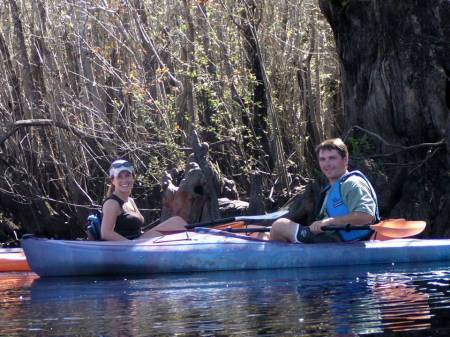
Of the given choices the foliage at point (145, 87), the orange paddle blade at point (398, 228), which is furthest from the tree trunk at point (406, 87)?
the foliage at point (145, 87)

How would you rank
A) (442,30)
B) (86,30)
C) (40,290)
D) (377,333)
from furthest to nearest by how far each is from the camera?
(86,30), (442,30), (40,290), (377,333)

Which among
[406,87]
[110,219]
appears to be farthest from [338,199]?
[406,87]

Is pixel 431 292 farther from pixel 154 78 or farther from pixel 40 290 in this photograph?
pixel 154 78

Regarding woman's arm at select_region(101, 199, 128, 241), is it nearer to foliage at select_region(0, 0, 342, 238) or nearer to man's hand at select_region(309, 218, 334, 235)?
man's hand at select_region(309, 218, 334, 235)

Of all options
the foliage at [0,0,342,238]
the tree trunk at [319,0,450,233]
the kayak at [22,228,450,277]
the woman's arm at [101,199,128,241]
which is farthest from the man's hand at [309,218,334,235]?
the foliage at [0,0,342,238]

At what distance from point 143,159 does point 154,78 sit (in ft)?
3.21

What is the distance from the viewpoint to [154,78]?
13148 millimetres

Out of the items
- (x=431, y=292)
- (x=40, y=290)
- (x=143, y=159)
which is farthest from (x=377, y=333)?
(x=143, y=159)

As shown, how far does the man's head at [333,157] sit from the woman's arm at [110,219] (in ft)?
6.11

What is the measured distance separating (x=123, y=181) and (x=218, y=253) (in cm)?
102

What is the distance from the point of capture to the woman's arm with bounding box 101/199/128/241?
370 inches

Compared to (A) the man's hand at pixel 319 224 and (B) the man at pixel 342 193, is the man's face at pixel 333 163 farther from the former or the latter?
(A) the man's hand at pixel 319 224

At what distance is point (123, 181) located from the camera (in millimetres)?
9391

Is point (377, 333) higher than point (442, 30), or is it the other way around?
point (442, 30)
